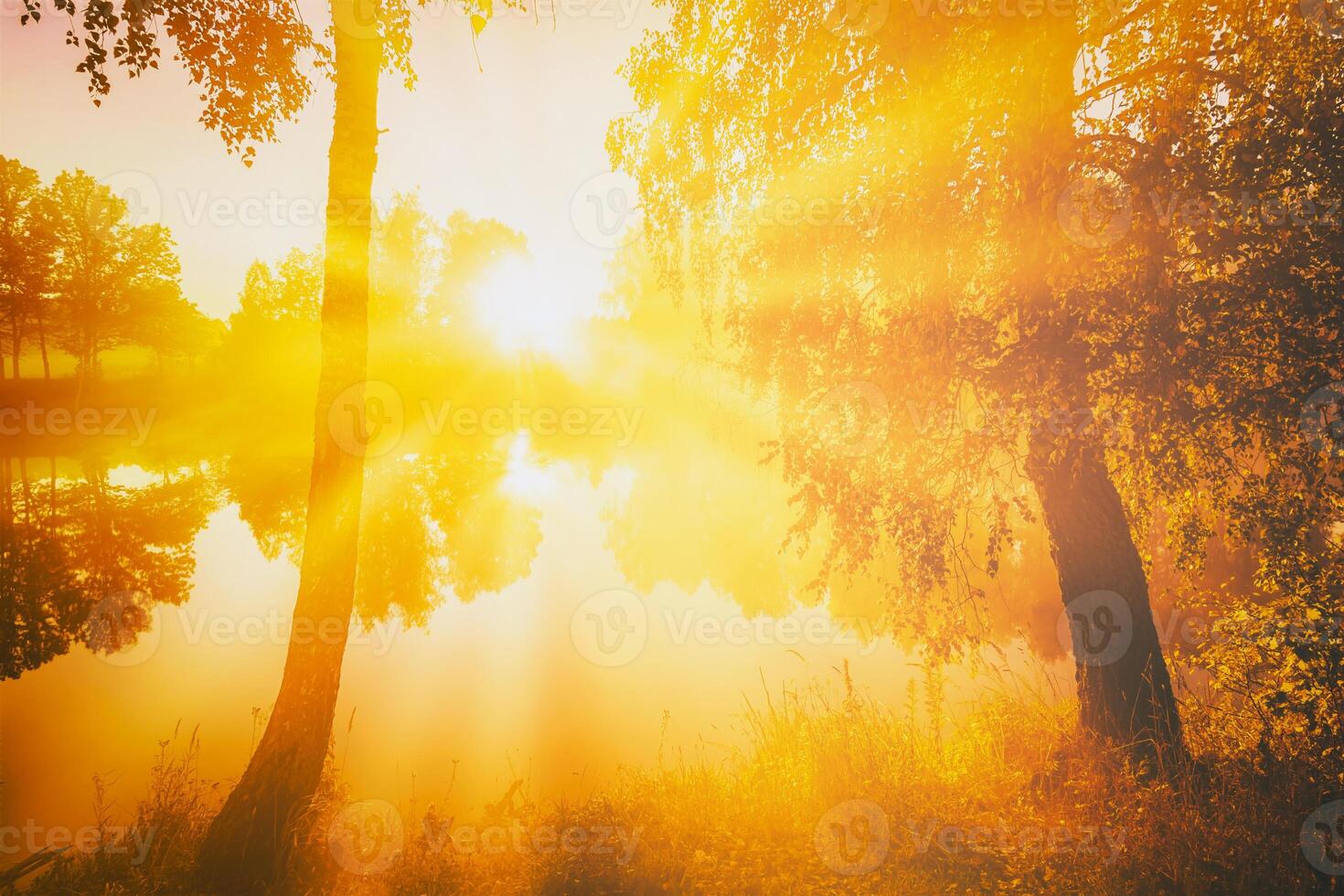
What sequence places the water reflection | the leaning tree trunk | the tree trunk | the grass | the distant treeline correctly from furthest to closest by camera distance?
the distant treeline → the water reflection → the tree trunk → the leaning tree trunk → the grass

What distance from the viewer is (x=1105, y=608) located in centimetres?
542

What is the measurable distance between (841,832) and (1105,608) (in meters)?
3.50

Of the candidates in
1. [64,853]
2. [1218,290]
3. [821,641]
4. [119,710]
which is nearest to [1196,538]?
[1218,290]

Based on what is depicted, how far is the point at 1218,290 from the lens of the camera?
14.1ft

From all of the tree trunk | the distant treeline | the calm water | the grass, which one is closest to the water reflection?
the calm water

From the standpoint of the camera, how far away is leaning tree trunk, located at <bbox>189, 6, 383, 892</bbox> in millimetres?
4187

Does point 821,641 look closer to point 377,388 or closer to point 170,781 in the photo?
point 170,781

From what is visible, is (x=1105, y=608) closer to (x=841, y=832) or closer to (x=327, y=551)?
(x=841, y=832)

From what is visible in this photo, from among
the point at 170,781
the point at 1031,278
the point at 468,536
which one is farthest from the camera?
the point at 468,536

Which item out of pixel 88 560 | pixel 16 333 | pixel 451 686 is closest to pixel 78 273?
pixel 16 333

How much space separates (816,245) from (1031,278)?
7.10 ft

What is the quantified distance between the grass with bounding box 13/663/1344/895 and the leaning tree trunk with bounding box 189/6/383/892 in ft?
0.98

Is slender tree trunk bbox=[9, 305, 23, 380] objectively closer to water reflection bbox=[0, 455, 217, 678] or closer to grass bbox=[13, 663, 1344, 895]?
Answer: water reflection bbox=[0, 455, 217, 678]

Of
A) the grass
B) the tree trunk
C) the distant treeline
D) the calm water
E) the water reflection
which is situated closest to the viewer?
the grass
